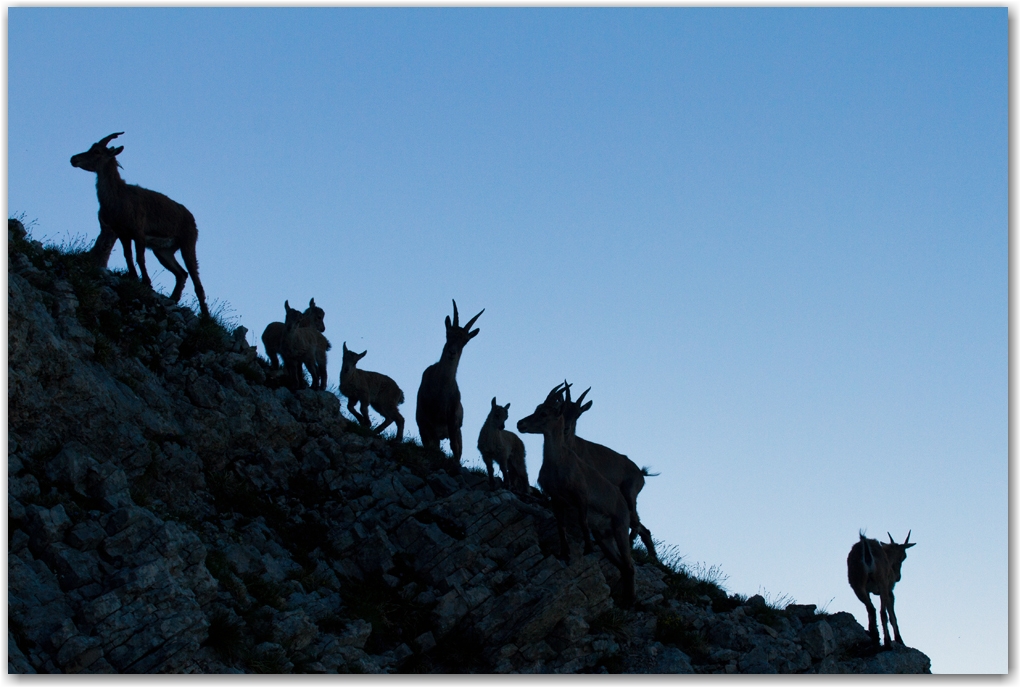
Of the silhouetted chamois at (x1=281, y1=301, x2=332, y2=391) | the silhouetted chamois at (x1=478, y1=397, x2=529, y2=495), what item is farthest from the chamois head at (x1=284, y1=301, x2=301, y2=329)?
the silhouetted chamois at (x1=478, y1=397, x2=529, y2=495)

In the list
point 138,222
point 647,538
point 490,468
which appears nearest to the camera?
point 490,468

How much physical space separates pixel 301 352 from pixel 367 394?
1395 millimetres

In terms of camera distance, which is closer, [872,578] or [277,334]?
[872,578]

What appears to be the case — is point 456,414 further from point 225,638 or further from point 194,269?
point 225,638

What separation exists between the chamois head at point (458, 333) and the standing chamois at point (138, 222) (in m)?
3.85

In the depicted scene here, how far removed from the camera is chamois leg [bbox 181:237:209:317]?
17.5m

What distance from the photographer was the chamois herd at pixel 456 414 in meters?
14.6

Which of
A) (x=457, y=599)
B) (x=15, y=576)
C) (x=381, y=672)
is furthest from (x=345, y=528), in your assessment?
(x=15, y=576)

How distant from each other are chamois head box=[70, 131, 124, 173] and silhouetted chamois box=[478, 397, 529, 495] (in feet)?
24.4

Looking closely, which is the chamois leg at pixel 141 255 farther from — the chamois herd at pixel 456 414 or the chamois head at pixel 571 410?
the chamois head at pixel 571 410

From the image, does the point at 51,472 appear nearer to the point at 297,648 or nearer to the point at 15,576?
the point at 15,576

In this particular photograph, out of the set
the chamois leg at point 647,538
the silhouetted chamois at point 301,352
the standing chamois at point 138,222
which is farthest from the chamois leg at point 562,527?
the standing chamois at point 138,222

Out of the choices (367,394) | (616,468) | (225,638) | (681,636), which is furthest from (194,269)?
(681,636)

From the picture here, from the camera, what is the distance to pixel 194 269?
17.5 meters
